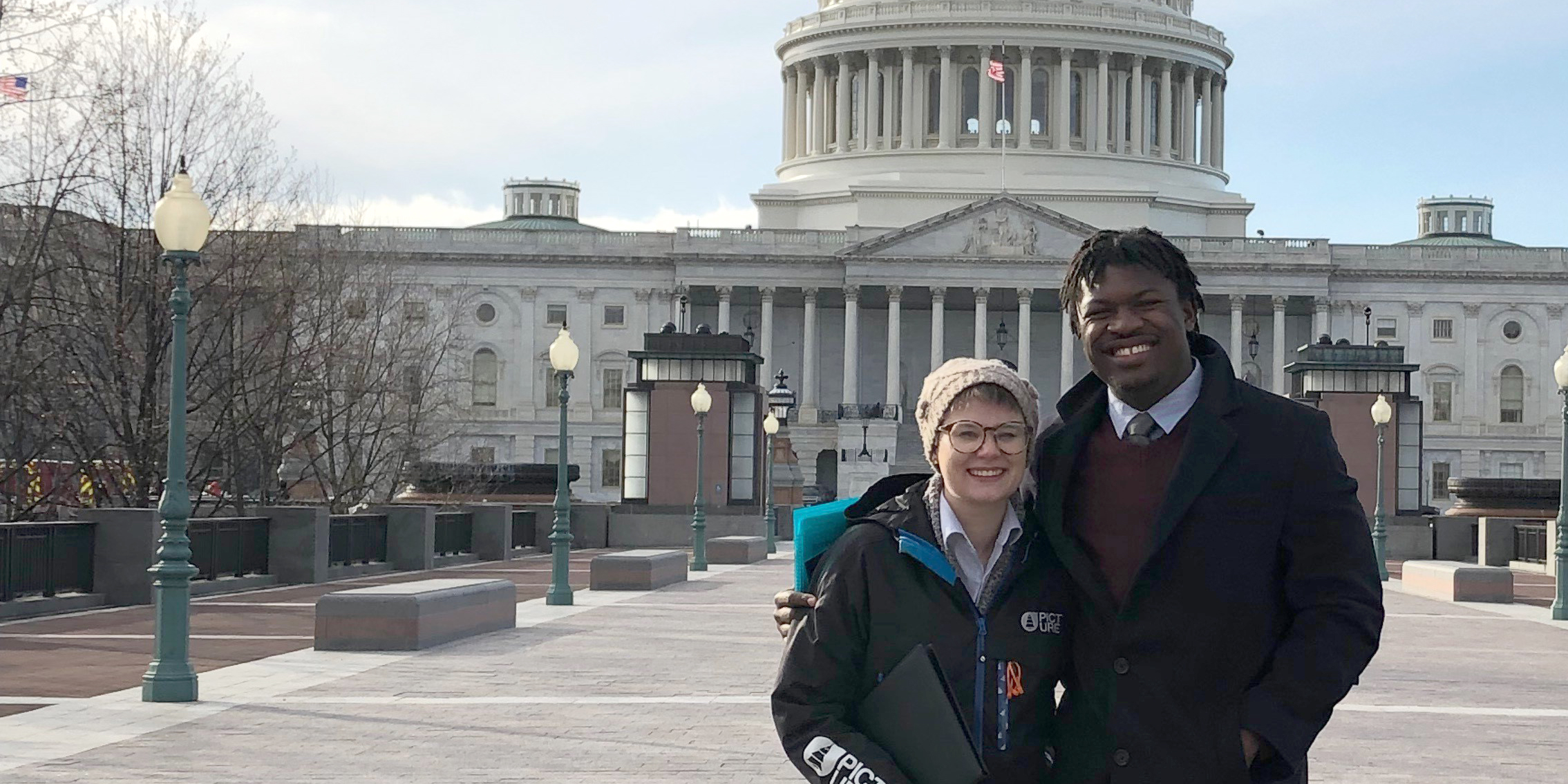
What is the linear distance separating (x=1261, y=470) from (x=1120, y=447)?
0.40 m

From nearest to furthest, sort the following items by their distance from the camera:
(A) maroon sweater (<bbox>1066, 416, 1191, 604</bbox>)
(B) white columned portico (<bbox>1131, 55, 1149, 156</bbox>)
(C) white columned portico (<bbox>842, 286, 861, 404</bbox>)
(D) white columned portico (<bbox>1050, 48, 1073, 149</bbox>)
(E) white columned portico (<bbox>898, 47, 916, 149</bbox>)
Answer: (A) maroon sweater (<bbox>1066, 416, 1191, 604</bbox>) < (C) white columned portico (<bbox>842, 286, 861, 404</bbox>) < (D) white columned portico (<bbox>1050, 48, 1073, 149</bbox>) < (B) white columned portico (<bbox>1131, 55, 1149, 156</bbox>) < (E) white columned portico (<bbox>898, 47, 916, 149</bbox>)

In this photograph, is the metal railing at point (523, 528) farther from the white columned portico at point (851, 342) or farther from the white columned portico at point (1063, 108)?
the white columned portico at point (1063, 108)

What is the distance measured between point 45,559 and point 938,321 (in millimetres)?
86189

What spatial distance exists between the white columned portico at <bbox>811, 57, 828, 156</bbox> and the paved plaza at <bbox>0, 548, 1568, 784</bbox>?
106 m

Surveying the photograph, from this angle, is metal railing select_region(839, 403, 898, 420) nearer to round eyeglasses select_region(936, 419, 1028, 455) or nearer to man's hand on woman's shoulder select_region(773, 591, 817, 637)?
man's hand on woman's shoulder select_region(773, 591, 817, 637)

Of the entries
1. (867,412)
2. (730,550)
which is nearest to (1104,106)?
(867,412)

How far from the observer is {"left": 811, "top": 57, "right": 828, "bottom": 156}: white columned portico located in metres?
128

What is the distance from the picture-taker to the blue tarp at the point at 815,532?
20.3ft

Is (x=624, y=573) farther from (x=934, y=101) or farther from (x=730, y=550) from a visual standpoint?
(x=934, y=101)

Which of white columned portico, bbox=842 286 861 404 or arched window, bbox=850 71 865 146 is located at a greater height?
arched window, bbox=850 71 865 146

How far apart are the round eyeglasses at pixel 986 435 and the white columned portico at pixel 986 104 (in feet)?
385

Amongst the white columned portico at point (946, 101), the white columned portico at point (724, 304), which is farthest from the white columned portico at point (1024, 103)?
the white columned portico at point (724, 304)

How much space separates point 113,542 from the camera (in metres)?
25.4

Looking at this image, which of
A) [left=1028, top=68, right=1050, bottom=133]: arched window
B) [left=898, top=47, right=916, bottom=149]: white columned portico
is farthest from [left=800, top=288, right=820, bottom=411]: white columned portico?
[left=1028, top=68, right=1050, bottom=133]: arched window
